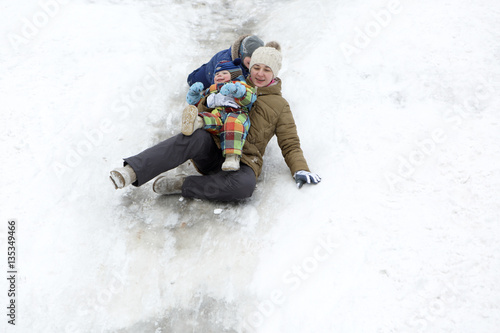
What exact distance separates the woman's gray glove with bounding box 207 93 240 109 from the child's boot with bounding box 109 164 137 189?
3.40 ft

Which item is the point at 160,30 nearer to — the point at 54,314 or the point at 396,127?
the point at 396,127

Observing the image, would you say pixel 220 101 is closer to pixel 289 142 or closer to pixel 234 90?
pixel 234 90

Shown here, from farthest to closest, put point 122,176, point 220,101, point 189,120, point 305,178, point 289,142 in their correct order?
point 289,142
point 220,101
point 305,178
point 189,120
point 122,176

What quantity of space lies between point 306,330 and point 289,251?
2.16ft

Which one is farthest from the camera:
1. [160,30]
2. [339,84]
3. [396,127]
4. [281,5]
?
Result: [281,5]

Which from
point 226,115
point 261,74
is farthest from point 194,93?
point 261,74

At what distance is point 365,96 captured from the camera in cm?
411

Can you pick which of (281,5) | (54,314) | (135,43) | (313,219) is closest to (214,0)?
(281,5)

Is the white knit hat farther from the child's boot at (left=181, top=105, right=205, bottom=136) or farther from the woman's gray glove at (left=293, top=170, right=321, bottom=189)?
the woman's gray glove at (left=293, top=170, right=321, bottom=189)

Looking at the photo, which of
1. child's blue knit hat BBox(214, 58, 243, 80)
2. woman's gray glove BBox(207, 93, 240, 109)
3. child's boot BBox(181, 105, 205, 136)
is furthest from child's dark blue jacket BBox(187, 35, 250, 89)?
child's boot BBox(181, 105, 205, 136)

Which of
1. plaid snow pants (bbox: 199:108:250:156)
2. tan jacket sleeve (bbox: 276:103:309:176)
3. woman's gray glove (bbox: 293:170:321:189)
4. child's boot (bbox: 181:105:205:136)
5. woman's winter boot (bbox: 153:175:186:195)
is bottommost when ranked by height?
woman's gray glove (bbox: 293:170:321:189)

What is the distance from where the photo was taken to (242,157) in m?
3.53

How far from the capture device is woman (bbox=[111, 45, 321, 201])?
3.18 metres

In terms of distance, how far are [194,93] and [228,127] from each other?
65 cm
